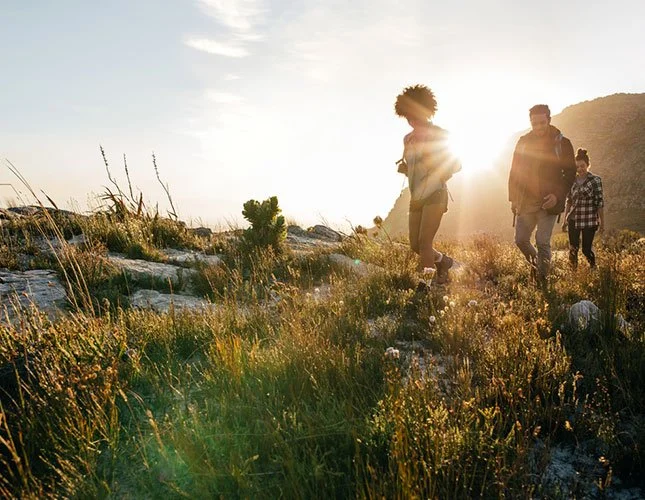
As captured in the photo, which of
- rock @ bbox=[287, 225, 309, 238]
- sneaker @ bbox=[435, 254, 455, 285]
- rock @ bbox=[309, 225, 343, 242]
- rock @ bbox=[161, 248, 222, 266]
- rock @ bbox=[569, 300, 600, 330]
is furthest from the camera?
rock @ bbox=[309, 225, 343, 242]

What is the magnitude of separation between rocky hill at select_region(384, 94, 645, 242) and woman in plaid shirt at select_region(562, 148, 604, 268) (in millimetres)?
49236

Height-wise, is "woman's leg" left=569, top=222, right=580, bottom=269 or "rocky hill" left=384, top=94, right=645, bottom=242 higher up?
"rocky hill" left=384, top=94, right=645, bottom=242

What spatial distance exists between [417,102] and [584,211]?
13.6ft

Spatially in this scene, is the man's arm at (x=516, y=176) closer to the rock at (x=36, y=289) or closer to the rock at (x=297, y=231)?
the rock at (x=36, y=289)

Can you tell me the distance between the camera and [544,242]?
6164mm

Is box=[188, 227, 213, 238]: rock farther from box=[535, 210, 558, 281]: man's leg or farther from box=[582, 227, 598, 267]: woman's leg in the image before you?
box=[582, 227, 598, 267]: woman's leg

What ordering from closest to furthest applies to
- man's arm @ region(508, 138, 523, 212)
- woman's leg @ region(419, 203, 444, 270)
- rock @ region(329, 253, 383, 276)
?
1. woman's leg @ region(419, 203, 444, 270)
2. man's arm @ region(508, 138, 523, 212)
3. rock @ region(329, 253, 383, 276)

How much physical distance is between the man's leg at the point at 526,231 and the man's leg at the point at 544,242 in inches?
4.5

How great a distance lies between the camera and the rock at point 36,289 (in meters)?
4.76

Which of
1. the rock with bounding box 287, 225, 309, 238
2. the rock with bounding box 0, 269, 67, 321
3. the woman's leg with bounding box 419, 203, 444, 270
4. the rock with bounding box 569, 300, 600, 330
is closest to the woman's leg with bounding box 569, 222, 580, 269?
the woman's leg with bounding box 419, 203, 444, 270

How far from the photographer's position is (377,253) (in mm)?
8445

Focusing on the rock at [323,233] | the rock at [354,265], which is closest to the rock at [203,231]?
the rock at [323,233]

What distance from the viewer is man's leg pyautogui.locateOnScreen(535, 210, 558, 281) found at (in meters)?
6.11

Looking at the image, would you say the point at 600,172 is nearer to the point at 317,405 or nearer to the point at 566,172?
the point at 566,172
